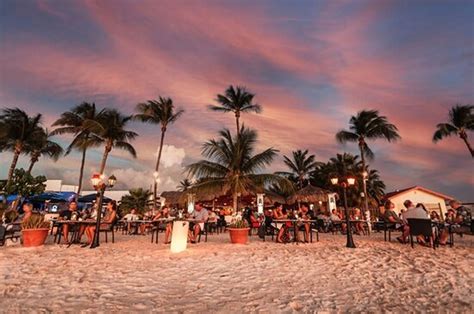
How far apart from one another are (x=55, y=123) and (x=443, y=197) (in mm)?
41285

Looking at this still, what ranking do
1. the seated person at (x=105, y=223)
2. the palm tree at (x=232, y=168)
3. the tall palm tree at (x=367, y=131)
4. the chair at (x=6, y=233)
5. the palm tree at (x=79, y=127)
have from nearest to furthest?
the chair at (x=6, y=233), the seated person at (x=105, y=223), the palm tree at (x=232, y=168), the tall palm tree at (x=367, y=131), the palm tree at (x=79, y=127)

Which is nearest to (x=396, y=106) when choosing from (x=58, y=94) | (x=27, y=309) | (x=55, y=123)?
(x=27, y=309)

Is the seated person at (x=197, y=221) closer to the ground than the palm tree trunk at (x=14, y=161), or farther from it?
closer to the ground

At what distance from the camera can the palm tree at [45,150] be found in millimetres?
24156

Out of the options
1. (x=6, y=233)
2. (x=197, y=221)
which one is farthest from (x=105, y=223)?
(x=197, y=221)

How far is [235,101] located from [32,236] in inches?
549

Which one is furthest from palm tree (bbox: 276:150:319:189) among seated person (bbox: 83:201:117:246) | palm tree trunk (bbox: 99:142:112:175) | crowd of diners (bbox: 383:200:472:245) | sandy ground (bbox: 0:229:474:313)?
sandy ground (bbox: 0:229:474:313)

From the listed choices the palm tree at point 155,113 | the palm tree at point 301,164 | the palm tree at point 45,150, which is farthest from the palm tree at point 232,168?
the palm tree at point 45,150

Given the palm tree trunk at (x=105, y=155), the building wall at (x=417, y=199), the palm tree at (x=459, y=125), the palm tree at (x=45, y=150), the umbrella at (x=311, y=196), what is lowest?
the umbrella at (x=311, y=196)

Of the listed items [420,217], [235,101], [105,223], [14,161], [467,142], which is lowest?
[105,223]

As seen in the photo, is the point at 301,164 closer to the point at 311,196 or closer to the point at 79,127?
the point at 311,196

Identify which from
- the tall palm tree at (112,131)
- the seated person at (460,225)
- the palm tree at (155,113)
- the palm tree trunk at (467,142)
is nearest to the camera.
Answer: the seated person at (460,225)

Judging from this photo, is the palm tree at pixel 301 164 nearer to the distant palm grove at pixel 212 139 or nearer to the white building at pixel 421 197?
the white building at pixel 421 197

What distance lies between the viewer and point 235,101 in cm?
1795
